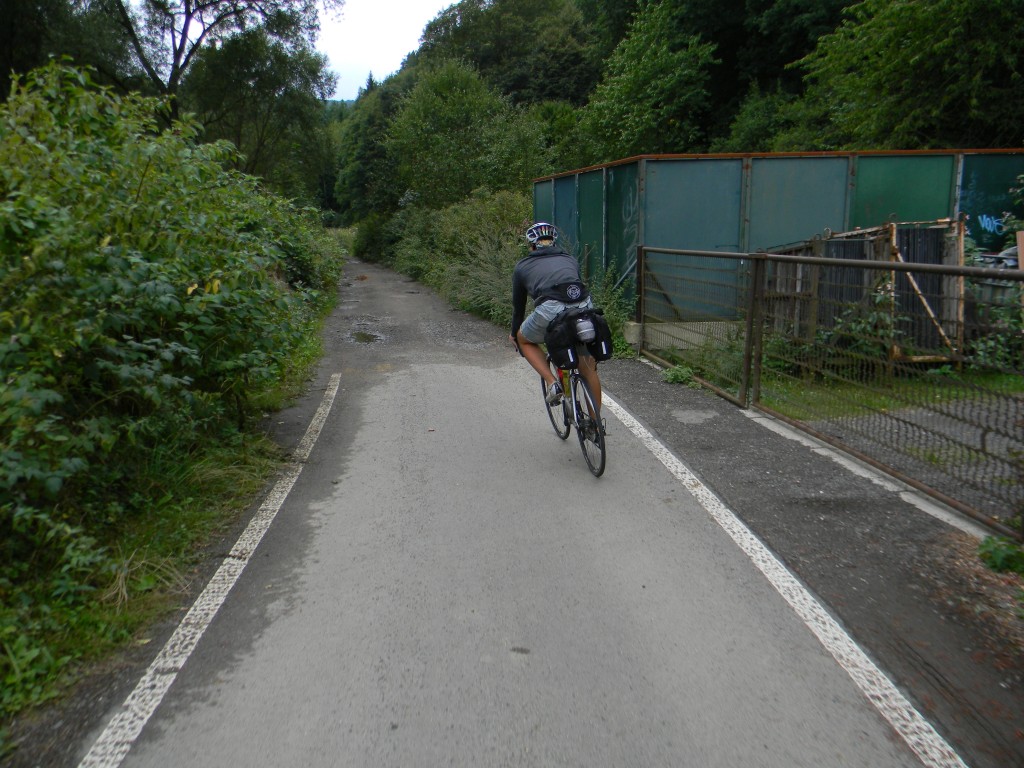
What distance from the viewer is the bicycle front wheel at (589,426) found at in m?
5.95

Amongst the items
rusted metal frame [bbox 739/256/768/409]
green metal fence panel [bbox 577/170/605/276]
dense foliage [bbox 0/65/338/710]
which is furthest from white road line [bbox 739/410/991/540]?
green metal fence panel [bbox 577/170/605/276]

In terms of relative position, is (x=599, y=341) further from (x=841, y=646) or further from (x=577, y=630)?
(x=841, y=646)

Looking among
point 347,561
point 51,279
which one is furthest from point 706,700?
point 51,279

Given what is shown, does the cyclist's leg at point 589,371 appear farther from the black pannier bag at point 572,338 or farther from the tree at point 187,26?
the tree at point 187,26

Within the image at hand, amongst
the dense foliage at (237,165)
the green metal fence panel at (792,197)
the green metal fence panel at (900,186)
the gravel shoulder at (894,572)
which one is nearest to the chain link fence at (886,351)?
the gravel shoulder at (894,572)

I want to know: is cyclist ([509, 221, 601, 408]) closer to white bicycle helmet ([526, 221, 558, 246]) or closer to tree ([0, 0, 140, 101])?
white bicycle helmet ([526, 221, 558, 246])

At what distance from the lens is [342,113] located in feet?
376

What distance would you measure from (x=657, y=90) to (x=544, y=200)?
613 inches

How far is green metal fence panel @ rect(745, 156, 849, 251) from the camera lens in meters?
12.5

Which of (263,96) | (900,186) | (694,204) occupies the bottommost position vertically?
(694,204)

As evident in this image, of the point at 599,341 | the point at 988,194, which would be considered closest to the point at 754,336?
the point at 599,341

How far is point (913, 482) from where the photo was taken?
5438mm

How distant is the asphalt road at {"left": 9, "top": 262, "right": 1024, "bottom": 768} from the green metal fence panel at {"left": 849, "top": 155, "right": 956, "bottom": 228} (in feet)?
26.3

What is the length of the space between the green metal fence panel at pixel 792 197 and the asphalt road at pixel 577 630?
→ 22.6 feet
